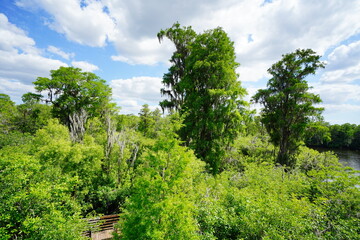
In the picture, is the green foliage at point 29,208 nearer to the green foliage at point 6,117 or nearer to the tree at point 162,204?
the tree at point 162,204

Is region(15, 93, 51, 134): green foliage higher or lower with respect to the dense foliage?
higher

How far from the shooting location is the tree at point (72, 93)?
72.1 feet

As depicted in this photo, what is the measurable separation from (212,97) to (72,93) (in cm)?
1950

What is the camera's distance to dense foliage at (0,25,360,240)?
594 centimetres

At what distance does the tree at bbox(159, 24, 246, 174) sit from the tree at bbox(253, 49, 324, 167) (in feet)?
22.9

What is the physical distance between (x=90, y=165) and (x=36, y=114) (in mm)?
25000

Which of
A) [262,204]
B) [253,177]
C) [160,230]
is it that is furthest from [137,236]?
[253,177]

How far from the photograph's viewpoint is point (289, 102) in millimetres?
18031

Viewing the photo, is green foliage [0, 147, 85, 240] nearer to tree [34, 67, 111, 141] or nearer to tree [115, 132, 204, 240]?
tree [115, 132, 204, 240]

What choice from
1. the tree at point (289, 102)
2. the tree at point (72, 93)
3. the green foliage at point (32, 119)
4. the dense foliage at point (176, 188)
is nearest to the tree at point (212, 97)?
the dense foliage at point (176, 188)

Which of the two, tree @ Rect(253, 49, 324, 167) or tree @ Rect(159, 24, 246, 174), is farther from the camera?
tree @ Rect(253, 49, 324, 167)

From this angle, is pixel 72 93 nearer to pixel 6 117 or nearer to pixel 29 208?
pixel 6 117

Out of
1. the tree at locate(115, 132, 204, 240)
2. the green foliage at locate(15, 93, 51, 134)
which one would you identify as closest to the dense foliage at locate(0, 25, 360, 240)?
the tree at locate(115, 132, 204, 240)

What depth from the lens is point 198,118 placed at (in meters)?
15.0
